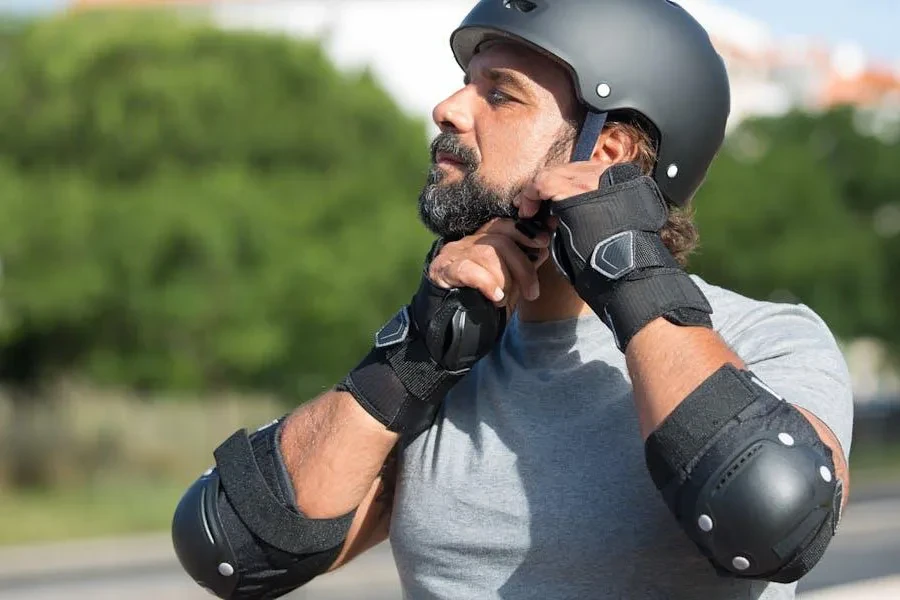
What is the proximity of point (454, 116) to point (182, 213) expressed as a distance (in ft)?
73.5

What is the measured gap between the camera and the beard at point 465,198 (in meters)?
2.55

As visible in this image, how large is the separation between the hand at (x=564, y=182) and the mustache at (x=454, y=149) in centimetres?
25

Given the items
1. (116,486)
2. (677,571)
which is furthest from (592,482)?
(116,486)

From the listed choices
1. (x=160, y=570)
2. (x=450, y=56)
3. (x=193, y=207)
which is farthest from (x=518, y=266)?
(x=450, y=56)

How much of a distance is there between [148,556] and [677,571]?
613 inches

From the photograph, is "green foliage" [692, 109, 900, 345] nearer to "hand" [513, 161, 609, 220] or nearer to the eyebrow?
the eyebrow

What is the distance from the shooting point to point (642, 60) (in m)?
2.62

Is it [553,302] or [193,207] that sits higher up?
[553,302]

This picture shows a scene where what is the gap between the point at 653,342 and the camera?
213 centimetres

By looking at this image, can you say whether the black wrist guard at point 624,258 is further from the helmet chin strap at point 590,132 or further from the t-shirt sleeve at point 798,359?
the helmet chin strap at point 590,132

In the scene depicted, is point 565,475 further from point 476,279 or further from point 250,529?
point 250,529

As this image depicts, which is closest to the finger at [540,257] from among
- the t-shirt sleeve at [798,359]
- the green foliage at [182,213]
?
the t-shirt sleeve at [798,359]

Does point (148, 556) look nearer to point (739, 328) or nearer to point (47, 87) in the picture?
point (47, 87)

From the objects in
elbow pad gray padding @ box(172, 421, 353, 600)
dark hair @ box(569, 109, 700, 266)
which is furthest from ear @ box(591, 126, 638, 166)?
elbow pad gray padding @ box(172, 421, 353, 600)
